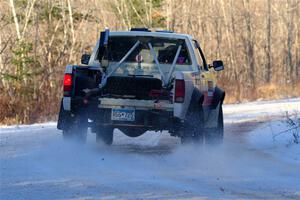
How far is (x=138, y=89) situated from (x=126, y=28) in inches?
1319

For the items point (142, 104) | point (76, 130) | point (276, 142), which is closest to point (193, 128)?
point (142, 104)

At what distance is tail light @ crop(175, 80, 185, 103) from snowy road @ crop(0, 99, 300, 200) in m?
0.84

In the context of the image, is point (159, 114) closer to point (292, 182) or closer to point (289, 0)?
point (292, 182)

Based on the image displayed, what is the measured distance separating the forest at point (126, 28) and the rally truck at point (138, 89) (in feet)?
33.4

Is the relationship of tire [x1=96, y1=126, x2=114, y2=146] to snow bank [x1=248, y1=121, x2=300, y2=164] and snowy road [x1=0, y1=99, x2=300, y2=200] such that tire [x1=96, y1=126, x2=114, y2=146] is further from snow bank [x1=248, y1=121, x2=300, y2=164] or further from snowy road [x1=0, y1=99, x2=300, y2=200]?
snow bank [x1=248, y1=121, x2=300, y2=164]

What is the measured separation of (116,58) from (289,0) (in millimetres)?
45794

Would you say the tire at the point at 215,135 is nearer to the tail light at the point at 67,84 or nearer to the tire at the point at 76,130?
the tire at the point at 76,130

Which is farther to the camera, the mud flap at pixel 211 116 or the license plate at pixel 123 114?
the mud flap at pixel 211 116

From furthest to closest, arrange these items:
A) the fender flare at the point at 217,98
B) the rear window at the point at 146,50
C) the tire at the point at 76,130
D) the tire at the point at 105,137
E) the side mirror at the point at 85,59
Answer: the fender flare at the point at 217,98
the tire at the point at 105,137
the side mirror at the point at 85,59
the rear window at the point at 146,50
the tire at the point at 76,130

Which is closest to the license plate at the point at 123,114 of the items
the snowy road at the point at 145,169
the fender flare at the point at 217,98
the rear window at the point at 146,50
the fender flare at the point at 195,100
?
the snowy road at the point at 145,169

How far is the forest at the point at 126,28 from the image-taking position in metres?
26.2

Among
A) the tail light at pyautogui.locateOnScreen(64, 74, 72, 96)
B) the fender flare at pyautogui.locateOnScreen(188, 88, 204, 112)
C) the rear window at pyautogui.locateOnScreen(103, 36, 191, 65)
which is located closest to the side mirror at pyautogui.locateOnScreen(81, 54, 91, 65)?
the rear window at pyautogui.locateOnScreen(103, 36, 191, 65)

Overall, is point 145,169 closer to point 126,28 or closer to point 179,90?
point 179,90

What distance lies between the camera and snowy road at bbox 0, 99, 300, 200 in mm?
7336
